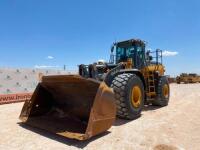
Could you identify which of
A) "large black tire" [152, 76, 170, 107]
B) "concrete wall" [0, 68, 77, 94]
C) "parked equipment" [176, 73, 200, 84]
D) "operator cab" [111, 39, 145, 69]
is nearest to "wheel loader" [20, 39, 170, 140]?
"operator cab" [111, 39, 145, 69]

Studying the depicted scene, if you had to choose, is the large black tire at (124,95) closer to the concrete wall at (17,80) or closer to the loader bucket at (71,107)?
the loader bucket at (71,107)

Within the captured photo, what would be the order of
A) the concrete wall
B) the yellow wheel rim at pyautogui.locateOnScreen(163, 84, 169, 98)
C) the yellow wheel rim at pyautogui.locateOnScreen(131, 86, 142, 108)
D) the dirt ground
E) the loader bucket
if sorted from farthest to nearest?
the concrete wall → the yellow wheel rim at pyautogui.locateOnScreen(163, 84, 169, 98) → the yellow wheel rim at pyautogui.locateOnScreen(131, 86, 142, 108) → the loader bucket → the dirt ground

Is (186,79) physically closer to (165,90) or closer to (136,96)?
(165,90)

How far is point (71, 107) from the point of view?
19.4 ft

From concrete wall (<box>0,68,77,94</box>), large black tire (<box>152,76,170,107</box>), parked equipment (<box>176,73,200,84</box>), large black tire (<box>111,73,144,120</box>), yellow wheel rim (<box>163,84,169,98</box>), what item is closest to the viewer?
large black tire (<box>111,73,144,120</box>)

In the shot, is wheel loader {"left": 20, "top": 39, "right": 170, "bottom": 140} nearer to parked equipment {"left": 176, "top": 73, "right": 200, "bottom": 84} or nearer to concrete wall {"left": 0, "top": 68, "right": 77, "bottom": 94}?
concrete wall {"left": 0, "top": 68, "right": 77, "bottom": 94}

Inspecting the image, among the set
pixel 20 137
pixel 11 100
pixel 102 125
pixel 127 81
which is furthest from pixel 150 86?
pixel 11 100

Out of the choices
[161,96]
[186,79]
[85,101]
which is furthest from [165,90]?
[186,79]

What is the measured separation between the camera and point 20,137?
474cm

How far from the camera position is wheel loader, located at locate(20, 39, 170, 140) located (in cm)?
459

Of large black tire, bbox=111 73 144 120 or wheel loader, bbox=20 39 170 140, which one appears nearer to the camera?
wheel loader, bbox=20 39 170 140

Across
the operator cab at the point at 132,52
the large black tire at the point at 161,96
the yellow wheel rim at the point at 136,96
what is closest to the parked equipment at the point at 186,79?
the large black tire at the point at 161,96

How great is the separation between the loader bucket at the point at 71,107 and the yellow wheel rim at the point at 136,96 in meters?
1.54

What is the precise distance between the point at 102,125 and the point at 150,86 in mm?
4309
